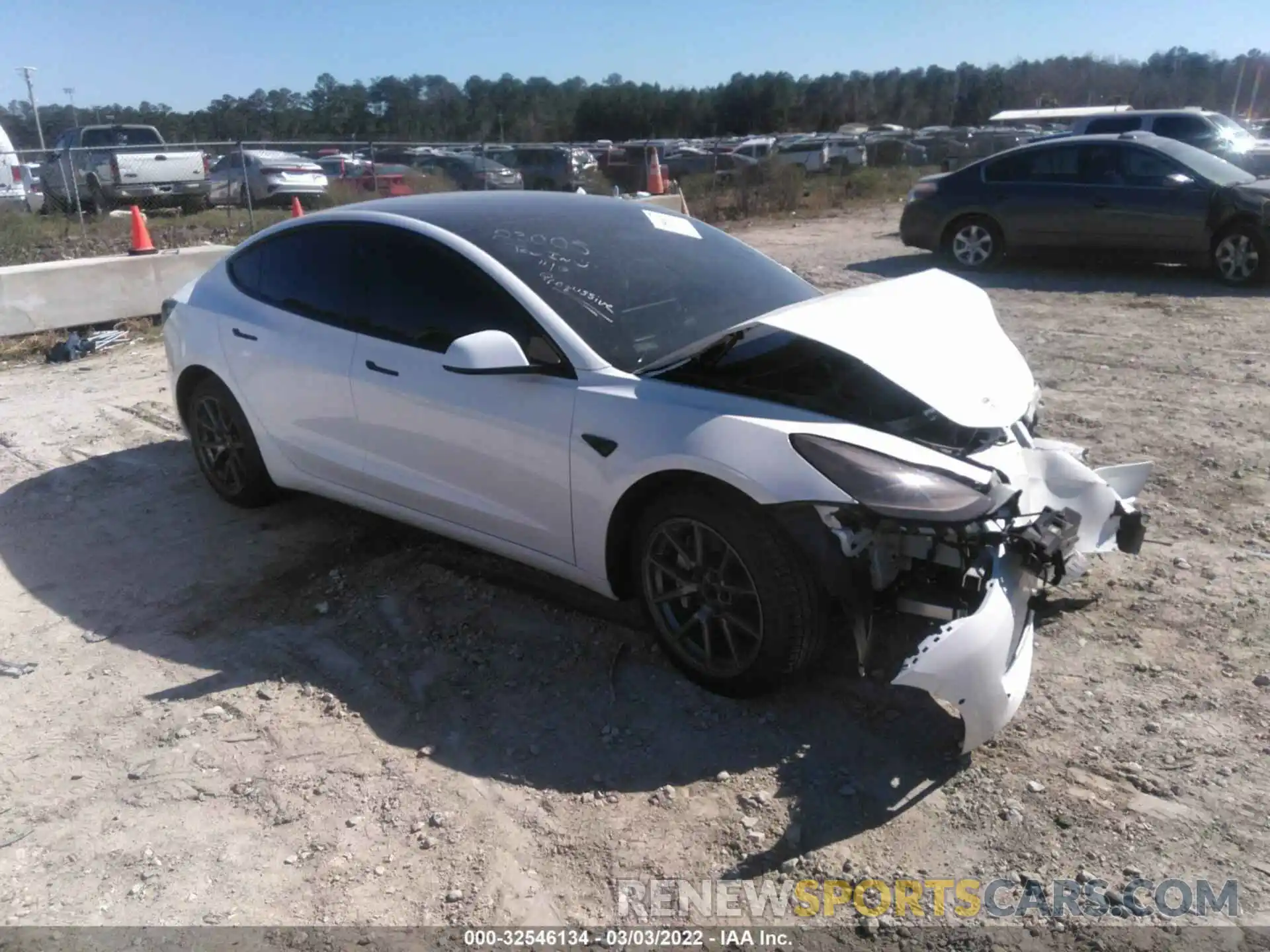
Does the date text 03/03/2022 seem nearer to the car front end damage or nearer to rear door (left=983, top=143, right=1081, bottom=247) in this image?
the car front end damage

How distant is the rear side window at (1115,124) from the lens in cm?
1788

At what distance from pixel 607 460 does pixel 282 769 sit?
1477mm

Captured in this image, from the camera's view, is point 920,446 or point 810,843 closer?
point 810,843

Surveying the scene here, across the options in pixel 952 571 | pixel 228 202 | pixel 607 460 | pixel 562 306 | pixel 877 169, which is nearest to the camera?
pixel 952 571

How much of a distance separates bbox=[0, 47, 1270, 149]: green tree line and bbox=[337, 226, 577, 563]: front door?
798 inches

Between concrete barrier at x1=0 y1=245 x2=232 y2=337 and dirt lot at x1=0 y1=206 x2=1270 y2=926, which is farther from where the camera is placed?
concrete barrier at x1=0 y1=245 x2=232 y2=337

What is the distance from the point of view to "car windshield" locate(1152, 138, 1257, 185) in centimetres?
1101

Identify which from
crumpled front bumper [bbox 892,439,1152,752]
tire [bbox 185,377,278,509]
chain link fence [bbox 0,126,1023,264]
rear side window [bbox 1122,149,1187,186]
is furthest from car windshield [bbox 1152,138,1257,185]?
tire [bbox 185,377,278,509]

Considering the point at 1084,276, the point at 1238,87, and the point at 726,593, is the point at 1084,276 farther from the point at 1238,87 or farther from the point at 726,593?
the point at 1238,87

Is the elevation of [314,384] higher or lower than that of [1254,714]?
higher

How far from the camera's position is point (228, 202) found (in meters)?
17.5

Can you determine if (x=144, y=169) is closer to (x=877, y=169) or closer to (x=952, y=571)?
(x=877, y=169)

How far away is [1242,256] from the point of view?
10.8 m

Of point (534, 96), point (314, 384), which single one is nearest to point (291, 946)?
point (314, 384)
